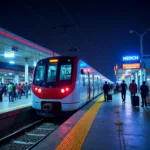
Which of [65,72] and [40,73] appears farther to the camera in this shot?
[40,73]

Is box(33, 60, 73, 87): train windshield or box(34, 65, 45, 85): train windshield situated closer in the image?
box(33, 60, 73, 87): train windshield

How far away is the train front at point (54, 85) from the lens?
924 centimetres

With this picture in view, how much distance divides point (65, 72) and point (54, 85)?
35.1 inches

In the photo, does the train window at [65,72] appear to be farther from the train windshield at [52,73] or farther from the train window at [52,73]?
the train window at [52,73]

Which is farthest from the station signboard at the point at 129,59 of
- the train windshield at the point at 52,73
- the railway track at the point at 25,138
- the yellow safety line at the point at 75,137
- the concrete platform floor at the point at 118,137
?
the yellow safety line at the point at 75,137

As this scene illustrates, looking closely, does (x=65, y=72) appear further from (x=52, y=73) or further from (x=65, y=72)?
(x=52, y=73)

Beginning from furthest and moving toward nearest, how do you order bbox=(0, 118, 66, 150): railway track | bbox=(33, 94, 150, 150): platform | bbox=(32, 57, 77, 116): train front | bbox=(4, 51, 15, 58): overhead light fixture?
bbox=(4, 51, 15, 58): overhead light fixture
bbox=(32, 57, 77, 116): train front
bbox=(0, 118, 66, 150): railway track
bbox=(33, 94, 150, 150): platform

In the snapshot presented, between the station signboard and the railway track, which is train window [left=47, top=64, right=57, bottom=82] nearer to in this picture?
the railway track

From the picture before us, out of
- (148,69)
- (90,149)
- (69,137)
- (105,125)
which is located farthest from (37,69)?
(148,69)

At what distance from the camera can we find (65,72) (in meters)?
9.85

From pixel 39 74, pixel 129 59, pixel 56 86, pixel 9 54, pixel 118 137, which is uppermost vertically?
pixel 9 54

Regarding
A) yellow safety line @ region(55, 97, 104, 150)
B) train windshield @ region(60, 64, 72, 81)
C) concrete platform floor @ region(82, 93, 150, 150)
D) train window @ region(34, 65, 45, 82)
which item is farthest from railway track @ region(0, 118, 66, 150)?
train windshield @ region(60, 64, 72, 81)

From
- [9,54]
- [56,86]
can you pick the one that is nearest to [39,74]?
[56,86]

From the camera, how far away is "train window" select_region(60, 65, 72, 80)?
9.67 metres
